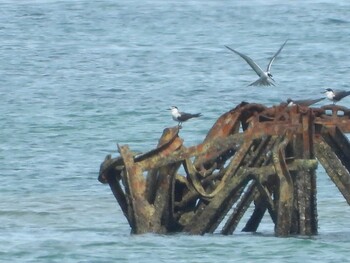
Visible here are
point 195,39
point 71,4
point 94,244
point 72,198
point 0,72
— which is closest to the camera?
point 94,244

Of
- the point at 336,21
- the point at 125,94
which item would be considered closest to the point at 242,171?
the point at 125,94

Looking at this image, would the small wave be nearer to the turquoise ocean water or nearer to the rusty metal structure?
the turquoise ocean water

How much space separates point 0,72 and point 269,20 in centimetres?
1249

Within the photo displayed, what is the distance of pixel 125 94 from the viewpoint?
3784 centimetres

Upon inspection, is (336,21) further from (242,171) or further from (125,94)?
(242,171)

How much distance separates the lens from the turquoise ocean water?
18.1m

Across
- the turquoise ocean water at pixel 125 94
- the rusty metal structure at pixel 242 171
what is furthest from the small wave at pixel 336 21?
the rusty metal structure at pixel 242 171

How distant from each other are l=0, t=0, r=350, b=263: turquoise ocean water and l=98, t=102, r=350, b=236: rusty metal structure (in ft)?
0.91

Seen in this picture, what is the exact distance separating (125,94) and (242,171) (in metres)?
20.5

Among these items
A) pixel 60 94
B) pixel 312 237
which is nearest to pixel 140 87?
pixel 60 94

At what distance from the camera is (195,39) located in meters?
48.7

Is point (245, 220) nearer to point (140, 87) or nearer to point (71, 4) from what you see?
point (140, 87)

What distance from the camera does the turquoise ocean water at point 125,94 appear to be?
18.1 meters

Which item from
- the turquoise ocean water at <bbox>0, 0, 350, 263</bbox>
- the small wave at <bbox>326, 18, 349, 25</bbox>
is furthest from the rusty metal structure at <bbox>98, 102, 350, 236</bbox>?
the small wave at <bbox>326, 18, 349, 25</bbox>
